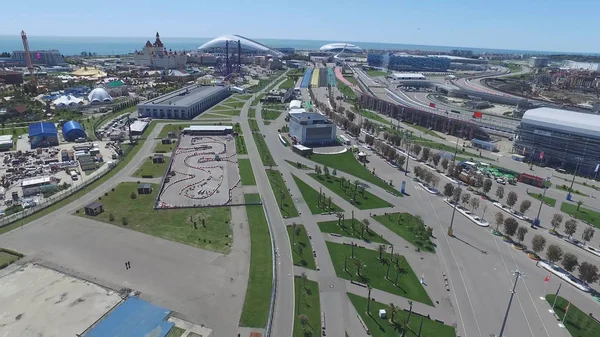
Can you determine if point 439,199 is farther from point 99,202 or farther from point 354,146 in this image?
point 99,202

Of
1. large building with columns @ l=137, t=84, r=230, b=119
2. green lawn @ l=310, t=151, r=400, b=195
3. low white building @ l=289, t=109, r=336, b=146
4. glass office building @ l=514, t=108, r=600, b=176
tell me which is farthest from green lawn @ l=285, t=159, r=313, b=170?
large building with columns @ l=137, t=84, r=230, b=119

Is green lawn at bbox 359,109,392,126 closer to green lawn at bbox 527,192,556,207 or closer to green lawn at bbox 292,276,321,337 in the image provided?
green lawn at bbox 527,192,556,207

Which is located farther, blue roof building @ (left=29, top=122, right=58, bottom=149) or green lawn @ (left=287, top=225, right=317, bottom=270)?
blue roof building @ (left=29, top=122, right=58, bottom=149)

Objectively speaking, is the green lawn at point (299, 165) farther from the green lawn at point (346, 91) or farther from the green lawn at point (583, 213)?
the green lawn at point (346, 91)

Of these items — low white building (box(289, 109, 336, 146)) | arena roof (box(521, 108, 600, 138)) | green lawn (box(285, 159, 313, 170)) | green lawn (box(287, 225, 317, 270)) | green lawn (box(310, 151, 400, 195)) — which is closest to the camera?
green lawn (box(287, 225, 317, 270))

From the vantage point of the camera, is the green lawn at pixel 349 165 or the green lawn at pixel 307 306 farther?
the green lawn at pixel 349 165

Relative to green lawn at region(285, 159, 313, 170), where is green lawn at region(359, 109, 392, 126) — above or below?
above

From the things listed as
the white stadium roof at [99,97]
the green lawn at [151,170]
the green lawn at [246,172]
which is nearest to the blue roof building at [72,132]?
the green lawn at [151,170]
